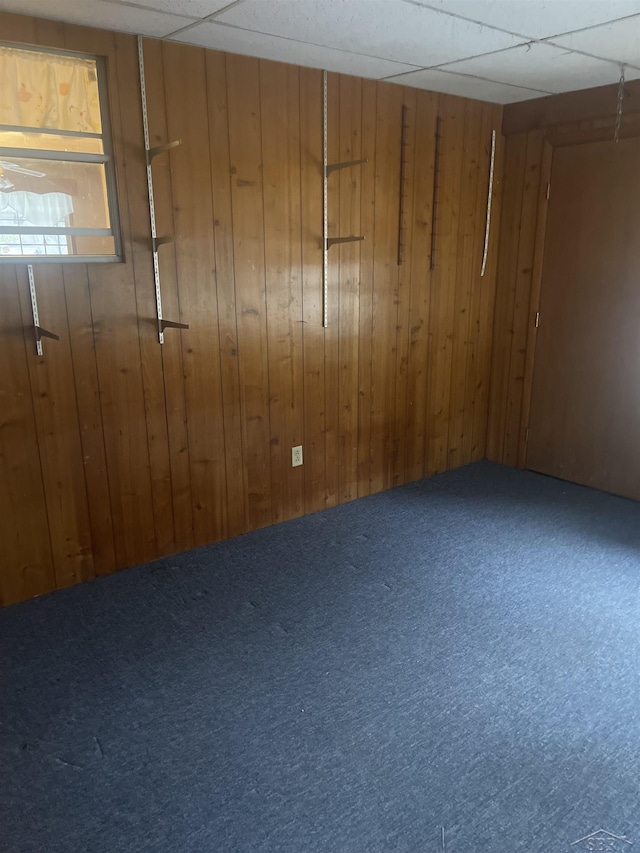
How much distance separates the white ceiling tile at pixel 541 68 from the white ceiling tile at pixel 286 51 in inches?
14.6

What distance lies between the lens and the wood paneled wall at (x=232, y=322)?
2625 millimetres

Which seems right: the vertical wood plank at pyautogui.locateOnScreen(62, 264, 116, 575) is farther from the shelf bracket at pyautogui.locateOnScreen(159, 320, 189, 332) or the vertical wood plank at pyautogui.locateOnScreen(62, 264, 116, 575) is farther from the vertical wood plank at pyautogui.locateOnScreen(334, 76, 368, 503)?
the vertical wood plank at pyautogui.locateOnScreen(334, 76, 368, 503)

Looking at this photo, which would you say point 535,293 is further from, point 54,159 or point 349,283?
point 54,159

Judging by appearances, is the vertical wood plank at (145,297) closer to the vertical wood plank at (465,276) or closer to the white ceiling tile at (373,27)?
the white ceiling tile at (373,27)

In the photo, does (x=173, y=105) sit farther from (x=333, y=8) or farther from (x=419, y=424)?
(x=419, y=424)

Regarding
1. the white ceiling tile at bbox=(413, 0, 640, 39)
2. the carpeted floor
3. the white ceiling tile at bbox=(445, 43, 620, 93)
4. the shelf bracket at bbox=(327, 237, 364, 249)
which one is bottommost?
the carpeted floor

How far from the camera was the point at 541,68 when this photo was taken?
3.05 metres

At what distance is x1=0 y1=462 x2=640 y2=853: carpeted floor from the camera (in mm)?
1666

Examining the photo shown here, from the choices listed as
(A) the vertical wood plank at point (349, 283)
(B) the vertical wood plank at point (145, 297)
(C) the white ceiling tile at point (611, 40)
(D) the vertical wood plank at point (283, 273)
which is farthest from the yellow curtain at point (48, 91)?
(C) the white ceiling tile at point (611, 40)

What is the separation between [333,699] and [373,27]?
251cm

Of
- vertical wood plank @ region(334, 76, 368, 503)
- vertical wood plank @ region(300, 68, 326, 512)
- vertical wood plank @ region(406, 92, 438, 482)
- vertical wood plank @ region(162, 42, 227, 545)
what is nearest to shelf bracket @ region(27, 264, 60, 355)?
vertical wood plank @ region(162, 42, 227, 545)

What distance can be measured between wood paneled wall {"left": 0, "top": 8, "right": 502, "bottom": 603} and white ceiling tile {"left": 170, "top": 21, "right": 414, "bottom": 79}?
0.08m

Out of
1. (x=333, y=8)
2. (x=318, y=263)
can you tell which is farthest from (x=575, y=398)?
(x=333, y=8)

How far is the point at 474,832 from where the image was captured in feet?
5.33
